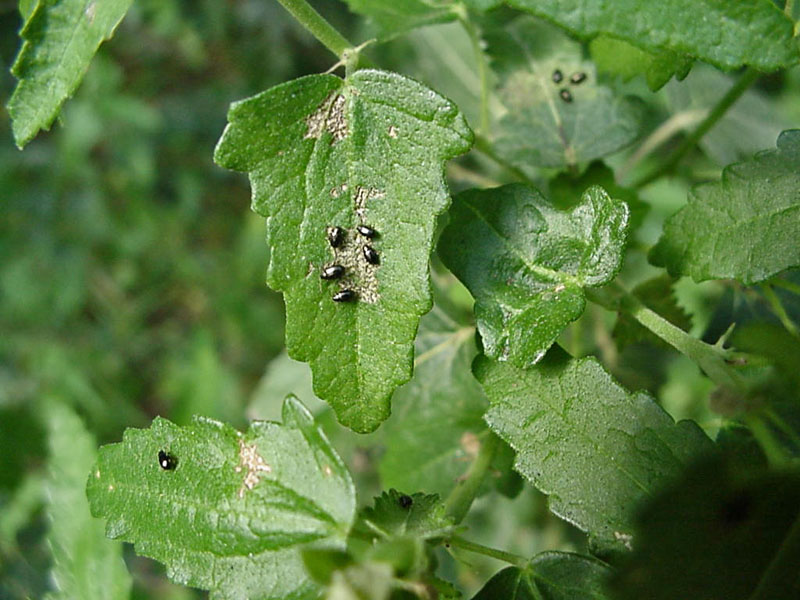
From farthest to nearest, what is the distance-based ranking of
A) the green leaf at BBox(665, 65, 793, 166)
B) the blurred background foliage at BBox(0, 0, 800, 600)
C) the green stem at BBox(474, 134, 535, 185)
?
1. the blurred background foliage at BBox(0, 0, 800, 600)
2. the green leaf at BBox(665, 65, 793, 166)
3. the green stem at BBox(474, 134, 535, 185)

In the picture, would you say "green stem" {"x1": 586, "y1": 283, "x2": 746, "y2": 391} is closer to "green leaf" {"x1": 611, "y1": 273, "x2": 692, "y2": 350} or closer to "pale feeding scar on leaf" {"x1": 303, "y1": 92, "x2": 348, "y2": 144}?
"green leaf" {"x1": 611, "y1": 273, "x2": 692, "y2": 350}

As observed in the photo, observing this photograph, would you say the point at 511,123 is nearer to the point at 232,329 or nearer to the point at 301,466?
the point at 301,466

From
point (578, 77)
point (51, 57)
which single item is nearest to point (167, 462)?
point (51, 57)

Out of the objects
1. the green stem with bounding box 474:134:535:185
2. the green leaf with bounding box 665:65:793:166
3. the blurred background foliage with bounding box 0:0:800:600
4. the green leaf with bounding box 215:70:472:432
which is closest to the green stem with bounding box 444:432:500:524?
the green leaf with bounding box 215:70:472:432

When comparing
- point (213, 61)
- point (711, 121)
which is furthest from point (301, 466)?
point (213, 61)

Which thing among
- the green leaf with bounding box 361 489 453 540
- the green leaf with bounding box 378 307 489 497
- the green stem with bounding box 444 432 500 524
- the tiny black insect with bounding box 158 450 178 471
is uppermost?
the tiny black insect with bounding box 158 450 178 471

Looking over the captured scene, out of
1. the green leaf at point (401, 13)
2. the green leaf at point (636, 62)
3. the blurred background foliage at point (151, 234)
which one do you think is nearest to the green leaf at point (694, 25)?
the green leaf at point (636, 62)
